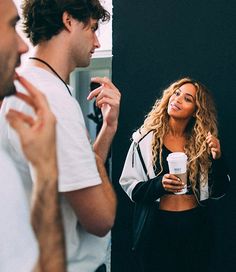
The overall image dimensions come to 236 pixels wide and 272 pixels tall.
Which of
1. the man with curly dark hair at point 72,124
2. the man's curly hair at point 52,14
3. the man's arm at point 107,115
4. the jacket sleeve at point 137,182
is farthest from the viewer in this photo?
the jacket sleeve at point 137,182

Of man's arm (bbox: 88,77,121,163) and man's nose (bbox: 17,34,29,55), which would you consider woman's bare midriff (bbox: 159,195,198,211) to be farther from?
man's nose (bbox: 17,34,29,55)

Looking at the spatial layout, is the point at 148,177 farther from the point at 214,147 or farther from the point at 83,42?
the point at 83,42

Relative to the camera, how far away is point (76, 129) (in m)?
0.79

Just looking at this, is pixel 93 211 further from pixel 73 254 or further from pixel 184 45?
pixel 184 45

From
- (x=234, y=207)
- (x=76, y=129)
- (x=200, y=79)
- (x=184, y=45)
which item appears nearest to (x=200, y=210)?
(x=234, y=207)

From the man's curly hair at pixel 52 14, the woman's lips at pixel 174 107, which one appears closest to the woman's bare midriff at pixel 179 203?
the woman's lips at pixel 174 107

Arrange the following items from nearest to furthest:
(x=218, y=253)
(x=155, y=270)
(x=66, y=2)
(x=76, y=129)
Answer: (x=76, y=129) < (x=66, y=2) < (x=155, y=270) < (x=218, y=253)

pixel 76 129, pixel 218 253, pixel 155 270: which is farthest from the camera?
pixel 218 253

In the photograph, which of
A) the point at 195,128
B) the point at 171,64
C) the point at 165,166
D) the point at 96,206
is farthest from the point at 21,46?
the point at 171,64

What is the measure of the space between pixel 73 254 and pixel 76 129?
253 mm

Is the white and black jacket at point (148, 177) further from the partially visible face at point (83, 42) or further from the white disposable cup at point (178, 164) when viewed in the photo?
the partially visible face at point (83, 42)

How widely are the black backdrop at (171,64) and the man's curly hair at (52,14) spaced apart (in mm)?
1133

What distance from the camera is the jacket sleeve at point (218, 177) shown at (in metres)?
1.78

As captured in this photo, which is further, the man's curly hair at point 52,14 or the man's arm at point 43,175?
the man's curly hair at point 52,14
